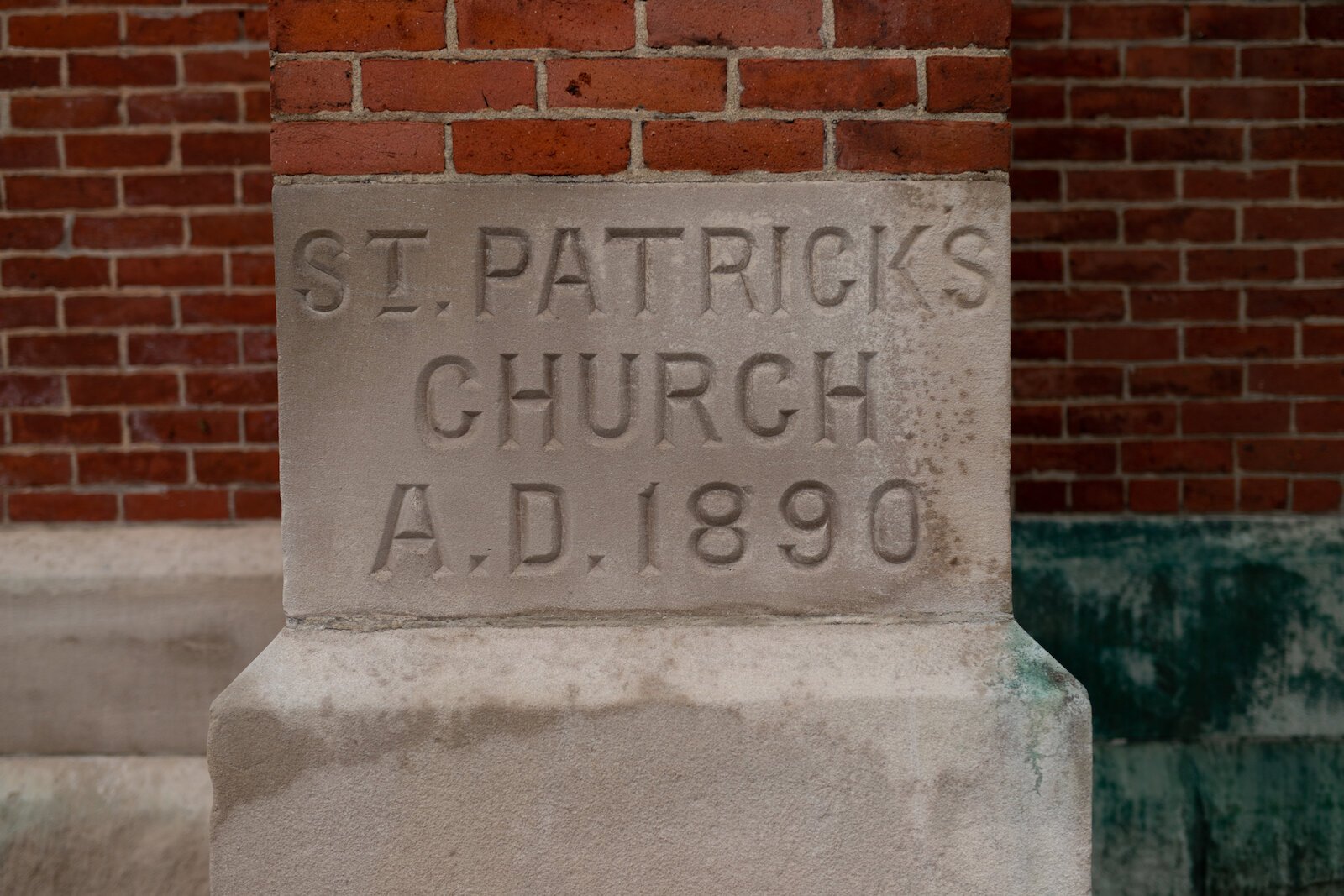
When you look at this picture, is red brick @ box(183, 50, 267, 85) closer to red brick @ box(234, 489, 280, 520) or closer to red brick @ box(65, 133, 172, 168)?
red brick @ box(65, 133, 172, 168)

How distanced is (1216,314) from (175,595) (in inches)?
97.6

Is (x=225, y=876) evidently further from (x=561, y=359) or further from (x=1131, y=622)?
(x=1131, y=622)

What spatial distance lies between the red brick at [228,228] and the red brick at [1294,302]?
2.29m

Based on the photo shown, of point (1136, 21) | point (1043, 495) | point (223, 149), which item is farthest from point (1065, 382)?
point (223, 149)

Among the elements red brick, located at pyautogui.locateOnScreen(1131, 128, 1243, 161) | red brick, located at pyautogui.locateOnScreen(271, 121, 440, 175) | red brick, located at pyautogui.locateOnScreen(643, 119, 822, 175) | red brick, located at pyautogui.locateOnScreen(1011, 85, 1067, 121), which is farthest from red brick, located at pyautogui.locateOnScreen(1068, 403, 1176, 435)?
red brick, located at pyautogui.locateOnScreen(271, 121, 440, 175)

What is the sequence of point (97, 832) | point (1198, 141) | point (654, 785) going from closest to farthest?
point (654, 785) < point (97, 832) < point (1198, 141)

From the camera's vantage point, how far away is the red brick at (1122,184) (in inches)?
91.8

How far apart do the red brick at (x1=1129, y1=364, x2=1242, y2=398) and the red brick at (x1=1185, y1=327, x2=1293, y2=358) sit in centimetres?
4

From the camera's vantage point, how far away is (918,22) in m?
1.45

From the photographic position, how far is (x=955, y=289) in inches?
57.7

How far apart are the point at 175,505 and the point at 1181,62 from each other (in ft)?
8.33

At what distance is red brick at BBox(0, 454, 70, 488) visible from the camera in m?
2.29

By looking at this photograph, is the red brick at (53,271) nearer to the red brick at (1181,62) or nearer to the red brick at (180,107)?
the red brick at (180,107)

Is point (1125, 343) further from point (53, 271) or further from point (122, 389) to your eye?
point (53, 271)
